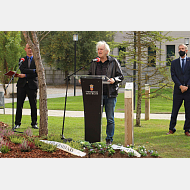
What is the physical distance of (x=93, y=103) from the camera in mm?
6133

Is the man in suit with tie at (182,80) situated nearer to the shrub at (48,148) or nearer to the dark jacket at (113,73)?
the dark jacket at (113,73)

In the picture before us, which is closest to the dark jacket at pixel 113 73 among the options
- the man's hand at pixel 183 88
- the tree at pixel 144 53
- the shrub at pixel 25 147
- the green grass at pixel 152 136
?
the green grass at pixel 152 136

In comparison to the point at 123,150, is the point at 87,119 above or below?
above

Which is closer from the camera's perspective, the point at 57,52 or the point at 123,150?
the point at 123,150

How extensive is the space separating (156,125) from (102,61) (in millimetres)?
4664

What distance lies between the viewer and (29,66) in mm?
9094

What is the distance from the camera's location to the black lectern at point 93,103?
6.01 metres

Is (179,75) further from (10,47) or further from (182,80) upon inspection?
(10,47)

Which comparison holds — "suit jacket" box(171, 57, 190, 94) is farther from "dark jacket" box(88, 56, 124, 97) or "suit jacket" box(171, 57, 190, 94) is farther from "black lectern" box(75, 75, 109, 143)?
"black lectern" box(75, 75, 109, 143)

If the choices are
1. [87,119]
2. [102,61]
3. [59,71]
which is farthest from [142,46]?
[59,71]

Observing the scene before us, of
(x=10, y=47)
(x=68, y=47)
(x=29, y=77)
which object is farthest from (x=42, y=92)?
(x=68, y=47)

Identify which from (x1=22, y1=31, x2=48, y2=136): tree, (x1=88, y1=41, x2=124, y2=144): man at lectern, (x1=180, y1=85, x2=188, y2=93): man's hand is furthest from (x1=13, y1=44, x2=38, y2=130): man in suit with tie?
(x1=180, y1=85, x2=188, y2=93): man's hand

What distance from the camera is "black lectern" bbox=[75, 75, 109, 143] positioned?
6008 mm

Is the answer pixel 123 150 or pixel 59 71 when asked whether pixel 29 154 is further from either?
pixel 59 71
